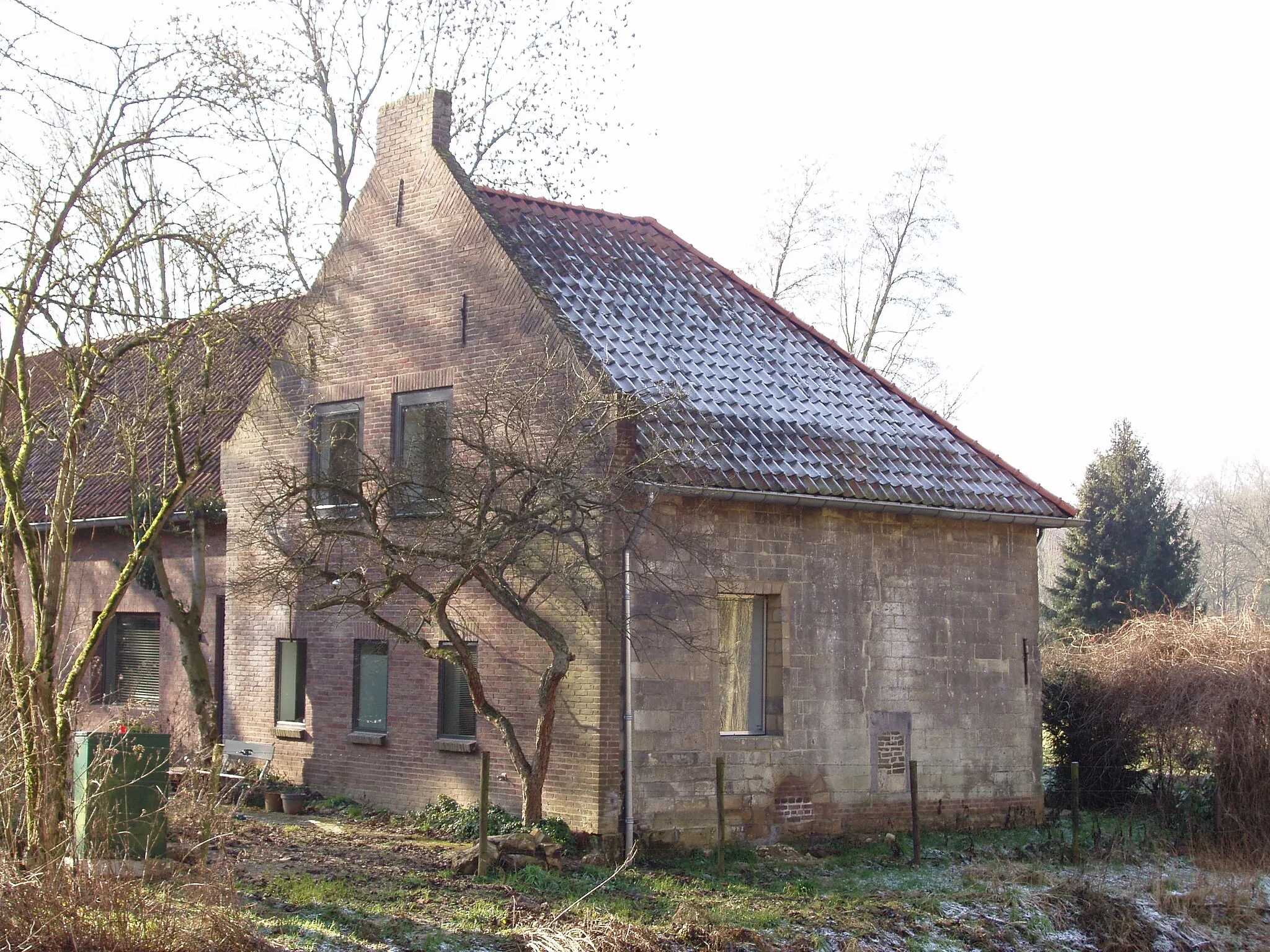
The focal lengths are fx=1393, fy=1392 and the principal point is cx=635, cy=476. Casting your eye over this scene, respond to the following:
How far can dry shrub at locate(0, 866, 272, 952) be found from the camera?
8570mm

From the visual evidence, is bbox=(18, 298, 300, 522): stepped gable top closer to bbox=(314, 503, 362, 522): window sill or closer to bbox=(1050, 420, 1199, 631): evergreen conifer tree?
bbox=(314, 503, 362, 522): window sill

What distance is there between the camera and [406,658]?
55.0 ft

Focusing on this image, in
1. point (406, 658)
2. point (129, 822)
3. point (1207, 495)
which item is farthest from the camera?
point (1207, 495)

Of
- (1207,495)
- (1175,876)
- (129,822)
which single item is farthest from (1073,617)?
(1207,495)

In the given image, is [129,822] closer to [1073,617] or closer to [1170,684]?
[1170,684]

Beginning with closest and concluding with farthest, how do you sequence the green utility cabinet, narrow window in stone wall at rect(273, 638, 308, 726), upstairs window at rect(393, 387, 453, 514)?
the green utility cabinet < upstairs window at rect(393, 387, 453, 514) < narrow window in stone wall at rect(273, 638, 308, 726)

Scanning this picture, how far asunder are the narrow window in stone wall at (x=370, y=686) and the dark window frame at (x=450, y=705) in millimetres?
997

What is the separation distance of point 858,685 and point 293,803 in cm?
695

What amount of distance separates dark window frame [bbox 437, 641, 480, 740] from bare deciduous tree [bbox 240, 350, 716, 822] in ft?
2.07

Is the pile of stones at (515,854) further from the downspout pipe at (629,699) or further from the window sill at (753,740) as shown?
the window sill at (753,740)

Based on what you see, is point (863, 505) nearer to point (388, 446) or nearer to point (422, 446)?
point (422, 446)

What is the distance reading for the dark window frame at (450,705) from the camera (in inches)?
637

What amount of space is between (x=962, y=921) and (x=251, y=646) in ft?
33.9

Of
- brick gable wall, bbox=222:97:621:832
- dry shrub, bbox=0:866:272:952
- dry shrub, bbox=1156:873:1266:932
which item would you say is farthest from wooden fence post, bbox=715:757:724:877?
dry shrub, bbox=0:866:272:952
